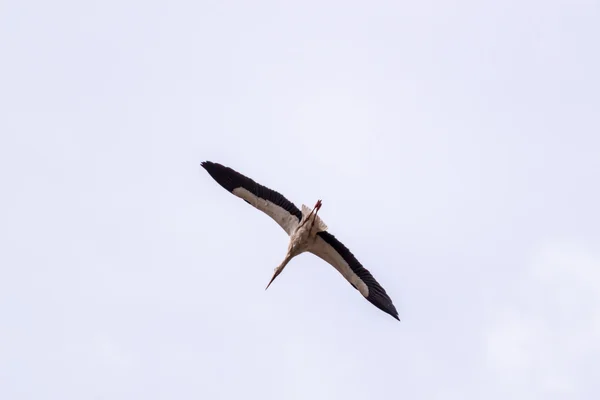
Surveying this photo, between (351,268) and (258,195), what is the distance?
2801mm

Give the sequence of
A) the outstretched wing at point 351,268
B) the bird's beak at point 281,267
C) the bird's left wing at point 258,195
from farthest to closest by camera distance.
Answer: the bird's beak at point 281,267 < the outstretched wing at point 351,268 < the bird's left wing at point 258,195

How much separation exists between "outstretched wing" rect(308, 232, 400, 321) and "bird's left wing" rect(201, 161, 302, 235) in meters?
0.78

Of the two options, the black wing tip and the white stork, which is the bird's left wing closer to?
the white stork

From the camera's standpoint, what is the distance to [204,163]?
32344 mm

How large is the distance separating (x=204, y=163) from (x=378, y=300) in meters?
4.98

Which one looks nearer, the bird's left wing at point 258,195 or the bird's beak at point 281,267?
the bird's left wing at point 258,195

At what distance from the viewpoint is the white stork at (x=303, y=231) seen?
32375 millimetres

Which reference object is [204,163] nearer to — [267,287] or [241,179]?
[241,179]

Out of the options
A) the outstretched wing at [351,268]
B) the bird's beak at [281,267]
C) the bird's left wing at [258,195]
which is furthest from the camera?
the bird's beak at [281,267]

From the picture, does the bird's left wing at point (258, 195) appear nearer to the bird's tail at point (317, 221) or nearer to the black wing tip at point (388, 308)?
the bird's tail at point (317, 221)

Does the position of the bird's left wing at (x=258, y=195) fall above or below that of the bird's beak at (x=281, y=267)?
above

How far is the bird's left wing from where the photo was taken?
32312 mm

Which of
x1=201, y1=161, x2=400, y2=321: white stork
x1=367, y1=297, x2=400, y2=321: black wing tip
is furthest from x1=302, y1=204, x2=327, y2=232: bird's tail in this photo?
x1=367, y1=297, x2=400, y2=321: black wing tip

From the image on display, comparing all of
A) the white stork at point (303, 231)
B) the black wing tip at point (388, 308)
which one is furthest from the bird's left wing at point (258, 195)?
the black wing tip at point (388, 308)
